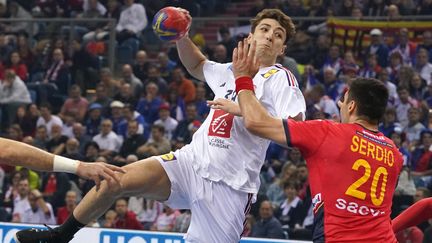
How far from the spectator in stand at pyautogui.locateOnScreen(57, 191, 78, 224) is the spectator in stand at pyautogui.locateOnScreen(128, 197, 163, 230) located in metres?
0.88

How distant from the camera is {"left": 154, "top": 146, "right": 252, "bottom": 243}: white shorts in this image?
905 centimetres

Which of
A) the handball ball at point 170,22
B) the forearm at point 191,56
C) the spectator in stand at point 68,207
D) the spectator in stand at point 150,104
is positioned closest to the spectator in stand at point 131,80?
the spectator in stand at point 150,104

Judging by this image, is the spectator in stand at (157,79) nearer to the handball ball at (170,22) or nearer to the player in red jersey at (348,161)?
the handball ball at (170,22)

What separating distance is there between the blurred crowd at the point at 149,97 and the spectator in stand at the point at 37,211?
Answer: 20mm

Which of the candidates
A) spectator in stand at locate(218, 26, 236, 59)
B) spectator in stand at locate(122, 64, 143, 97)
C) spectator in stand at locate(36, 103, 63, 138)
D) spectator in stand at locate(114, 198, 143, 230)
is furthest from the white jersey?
spectator in stand at locate(218, 26, 236, 59)

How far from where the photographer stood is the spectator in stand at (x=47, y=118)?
19984 mm

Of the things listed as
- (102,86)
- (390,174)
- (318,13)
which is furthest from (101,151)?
(390,174)

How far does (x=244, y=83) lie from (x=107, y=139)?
11581 mm

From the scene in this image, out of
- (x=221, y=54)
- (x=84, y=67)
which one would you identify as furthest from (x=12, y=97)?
(x=221, y=54)

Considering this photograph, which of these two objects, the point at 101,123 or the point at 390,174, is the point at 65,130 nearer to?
the point at 101,123

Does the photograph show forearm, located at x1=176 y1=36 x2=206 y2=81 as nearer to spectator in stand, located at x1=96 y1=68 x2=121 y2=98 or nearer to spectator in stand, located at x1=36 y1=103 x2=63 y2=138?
spectator in stand, located at x1=36 y1=103 x2=63 y2=138

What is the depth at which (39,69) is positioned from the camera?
22.0m

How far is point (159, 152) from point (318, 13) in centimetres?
552

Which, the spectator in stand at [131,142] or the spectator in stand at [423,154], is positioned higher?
the spectator in stand at [423,154]
